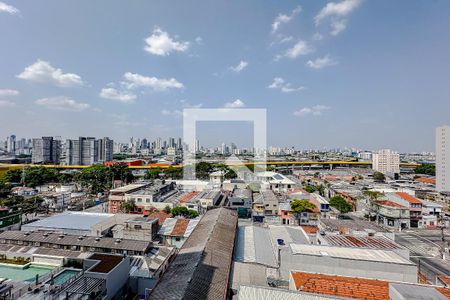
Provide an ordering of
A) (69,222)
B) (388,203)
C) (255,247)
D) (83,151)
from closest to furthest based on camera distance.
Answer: (255,247), (69,222), (388,203), (83,151)

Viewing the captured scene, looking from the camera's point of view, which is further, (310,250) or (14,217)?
(14,217)

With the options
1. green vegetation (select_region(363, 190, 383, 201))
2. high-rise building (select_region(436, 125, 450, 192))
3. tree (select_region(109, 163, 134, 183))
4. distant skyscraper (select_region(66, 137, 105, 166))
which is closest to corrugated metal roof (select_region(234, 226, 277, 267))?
green vegetation (select_region(363, 190, 383, 201))

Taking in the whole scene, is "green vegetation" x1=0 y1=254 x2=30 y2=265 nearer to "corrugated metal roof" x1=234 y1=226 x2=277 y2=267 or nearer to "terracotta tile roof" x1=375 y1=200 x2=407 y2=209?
"corrugated metal roof" x1=234 y1=226 x2=277 y2=267

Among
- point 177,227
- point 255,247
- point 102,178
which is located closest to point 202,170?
point 102,178

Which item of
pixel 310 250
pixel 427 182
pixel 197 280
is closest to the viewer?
pixel 197 280

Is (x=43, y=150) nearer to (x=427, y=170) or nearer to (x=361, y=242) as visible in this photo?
(x=361, y=242)

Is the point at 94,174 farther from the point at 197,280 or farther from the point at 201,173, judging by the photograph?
the point at 197,280

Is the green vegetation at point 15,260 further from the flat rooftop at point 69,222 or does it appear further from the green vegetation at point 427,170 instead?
the green vegetation at point 427,170

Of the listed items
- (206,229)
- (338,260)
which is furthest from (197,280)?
Result: (338,260)
